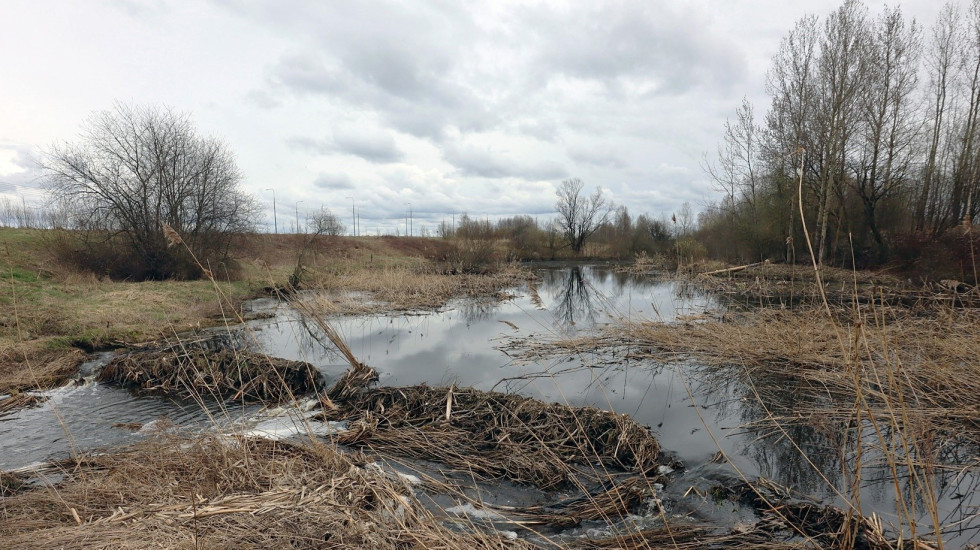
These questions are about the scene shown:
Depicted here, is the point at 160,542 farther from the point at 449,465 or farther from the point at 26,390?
the point at 26,390

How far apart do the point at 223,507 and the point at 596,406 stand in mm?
4695

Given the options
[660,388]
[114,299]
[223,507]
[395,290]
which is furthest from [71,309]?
[660,388]

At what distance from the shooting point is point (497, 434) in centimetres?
554

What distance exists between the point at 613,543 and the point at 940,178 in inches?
1016

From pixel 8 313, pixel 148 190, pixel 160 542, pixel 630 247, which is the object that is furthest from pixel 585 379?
pixel 630 247

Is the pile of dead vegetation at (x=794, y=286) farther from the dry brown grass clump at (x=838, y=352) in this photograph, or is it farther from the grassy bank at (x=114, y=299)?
the grassy bank at (x=114, y=299)

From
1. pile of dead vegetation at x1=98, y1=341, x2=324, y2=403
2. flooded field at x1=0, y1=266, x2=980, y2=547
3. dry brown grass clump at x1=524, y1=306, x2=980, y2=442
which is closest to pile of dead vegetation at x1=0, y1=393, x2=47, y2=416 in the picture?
flooded field at x1=0, y1=266, x2=980, y2=547

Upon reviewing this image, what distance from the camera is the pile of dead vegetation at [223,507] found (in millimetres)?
2791

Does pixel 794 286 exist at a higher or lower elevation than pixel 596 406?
higher

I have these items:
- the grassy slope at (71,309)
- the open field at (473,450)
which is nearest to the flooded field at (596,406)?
the open field at (473,450)

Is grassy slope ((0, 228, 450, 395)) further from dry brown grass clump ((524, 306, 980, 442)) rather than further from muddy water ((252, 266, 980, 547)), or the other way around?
dry brown grass clump ((524, 306, 980, 442))

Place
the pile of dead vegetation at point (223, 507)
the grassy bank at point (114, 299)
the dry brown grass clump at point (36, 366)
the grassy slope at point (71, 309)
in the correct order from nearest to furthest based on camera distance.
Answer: the pile of dead vegetation at point (223, 507), the dry brown grass clump at point (36, 366), the grassy slope at point (71, 309), the grassy bank at point (114, 299)

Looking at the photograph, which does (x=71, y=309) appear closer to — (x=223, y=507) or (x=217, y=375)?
(x=217, y=375)

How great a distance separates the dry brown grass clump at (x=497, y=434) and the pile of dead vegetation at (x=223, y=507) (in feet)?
3.54
